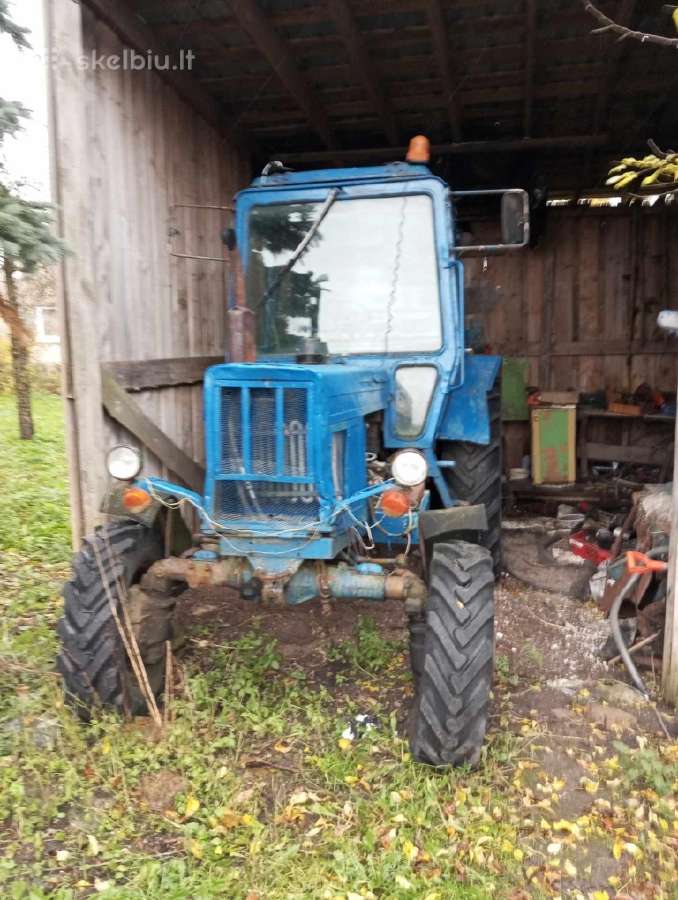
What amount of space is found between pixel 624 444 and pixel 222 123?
5093 millimetres

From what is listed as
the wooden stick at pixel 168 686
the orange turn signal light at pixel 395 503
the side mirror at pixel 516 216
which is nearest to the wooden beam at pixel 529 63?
the side mirror at pixel 516 216

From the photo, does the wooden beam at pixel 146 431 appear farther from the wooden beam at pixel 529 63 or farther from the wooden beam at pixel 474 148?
the wooden beam at pixel 529 63

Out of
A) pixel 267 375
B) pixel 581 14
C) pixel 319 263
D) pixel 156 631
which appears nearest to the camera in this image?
pixel 267 375

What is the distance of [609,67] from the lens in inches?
202

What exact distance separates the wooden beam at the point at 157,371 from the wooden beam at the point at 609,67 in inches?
128

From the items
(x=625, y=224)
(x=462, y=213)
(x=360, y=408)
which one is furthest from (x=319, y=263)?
(x=625, y=224)

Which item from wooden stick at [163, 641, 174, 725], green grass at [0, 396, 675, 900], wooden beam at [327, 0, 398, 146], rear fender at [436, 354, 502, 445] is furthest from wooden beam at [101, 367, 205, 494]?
wooden beam at [327, 0, 398, 146]

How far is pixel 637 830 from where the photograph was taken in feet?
8.55

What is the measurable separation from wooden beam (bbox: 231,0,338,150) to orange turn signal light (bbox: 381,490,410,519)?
10.5 feet

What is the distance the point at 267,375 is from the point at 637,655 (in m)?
2.41

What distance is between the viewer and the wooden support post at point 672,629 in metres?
3.42

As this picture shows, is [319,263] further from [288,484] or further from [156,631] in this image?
[156,631]

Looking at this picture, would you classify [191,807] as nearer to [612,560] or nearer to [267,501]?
[267,501]

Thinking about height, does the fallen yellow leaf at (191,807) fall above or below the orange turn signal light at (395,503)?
below
